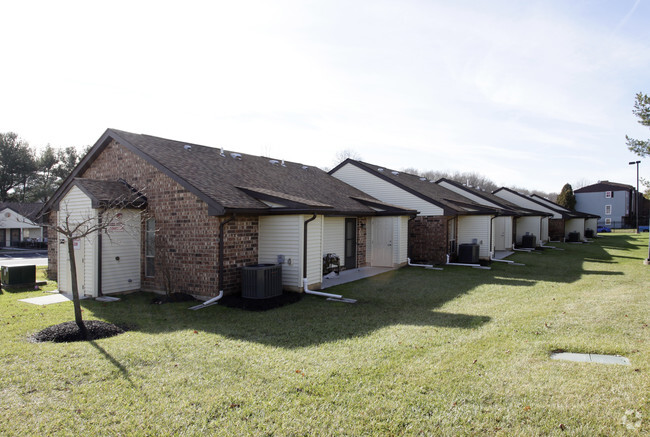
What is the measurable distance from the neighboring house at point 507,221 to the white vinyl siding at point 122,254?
18.0m

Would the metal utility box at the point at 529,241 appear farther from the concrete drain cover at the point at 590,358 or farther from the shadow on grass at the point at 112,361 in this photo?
the shadow on grass at the point at 112,361

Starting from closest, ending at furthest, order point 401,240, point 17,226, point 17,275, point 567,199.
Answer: point 17,275, point 401,240, point 17,226, point 567,199

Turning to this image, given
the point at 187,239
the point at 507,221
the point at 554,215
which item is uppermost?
the point at 554,215

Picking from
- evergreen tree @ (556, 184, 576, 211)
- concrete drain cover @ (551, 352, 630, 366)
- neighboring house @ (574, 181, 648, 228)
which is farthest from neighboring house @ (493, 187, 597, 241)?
concrete drain cover @ (551, 352, 630, 366)

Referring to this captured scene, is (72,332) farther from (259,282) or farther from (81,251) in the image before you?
(81,251)

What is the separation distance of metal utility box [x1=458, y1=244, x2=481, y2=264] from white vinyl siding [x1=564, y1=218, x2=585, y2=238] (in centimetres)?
2427

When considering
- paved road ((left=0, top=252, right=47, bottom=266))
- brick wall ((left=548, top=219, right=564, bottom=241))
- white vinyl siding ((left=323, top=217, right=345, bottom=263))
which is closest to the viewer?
white vinyl siding ((left=323, top=217, right=345, bottom=263))

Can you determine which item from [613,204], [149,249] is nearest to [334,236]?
[149,249]

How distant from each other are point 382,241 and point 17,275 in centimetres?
1255

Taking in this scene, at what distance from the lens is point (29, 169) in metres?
42.4

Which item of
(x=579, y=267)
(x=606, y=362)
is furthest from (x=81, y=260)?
(x=579, y=267)

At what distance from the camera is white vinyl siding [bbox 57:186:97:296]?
34.0 feet

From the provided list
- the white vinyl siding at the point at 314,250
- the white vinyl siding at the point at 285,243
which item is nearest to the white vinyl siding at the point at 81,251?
the white vinyl siding at the point at 285,243

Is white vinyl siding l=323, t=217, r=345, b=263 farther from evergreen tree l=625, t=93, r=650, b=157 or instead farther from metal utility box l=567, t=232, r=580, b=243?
metal utility box l=567, t=232, r=580, b=243
